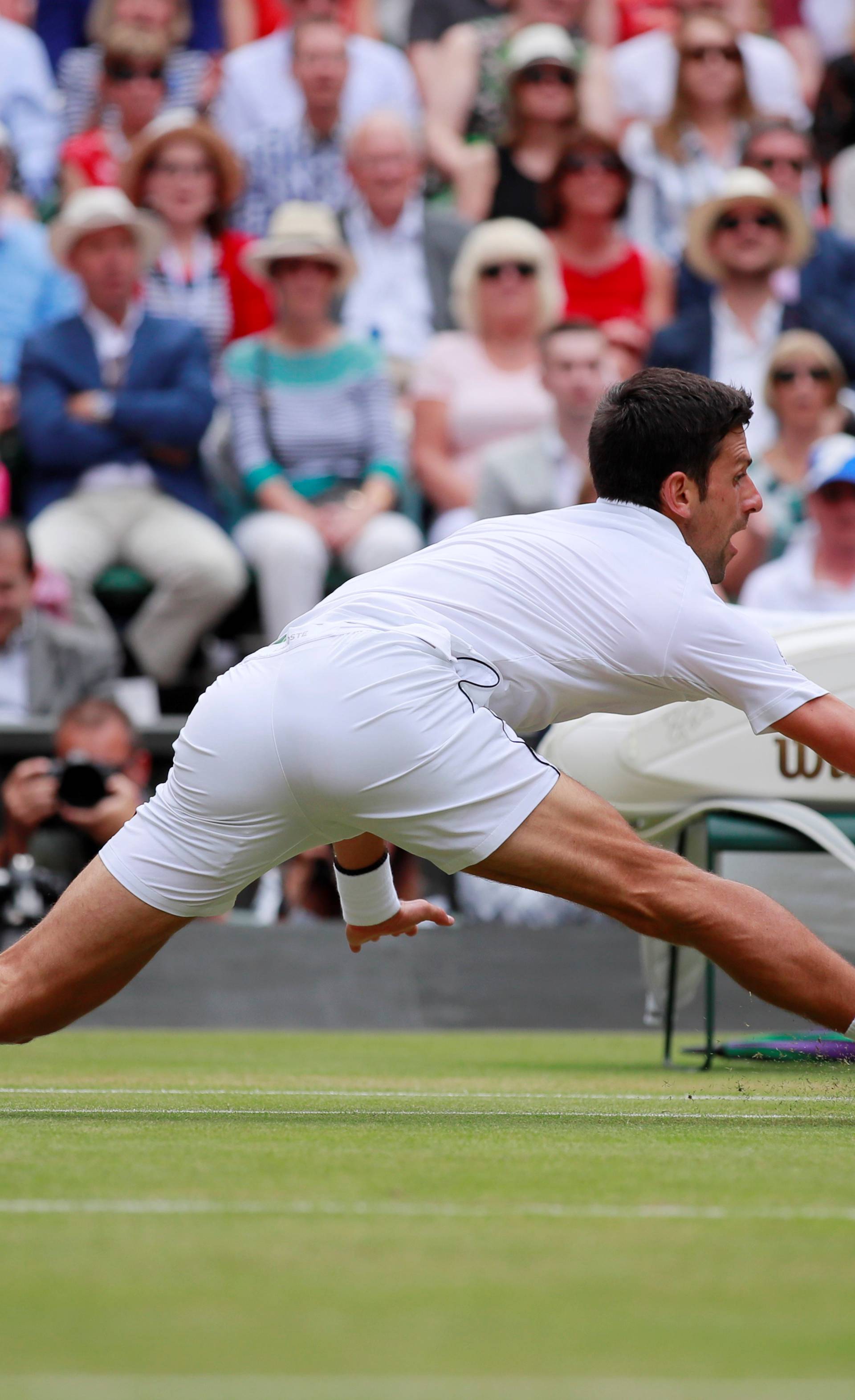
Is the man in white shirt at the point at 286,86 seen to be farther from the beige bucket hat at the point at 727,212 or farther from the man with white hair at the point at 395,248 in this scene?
the beige bucket hat at the point at 727,212

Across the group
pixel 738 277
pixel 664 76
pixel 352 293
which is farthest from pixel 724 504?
pixel 664 76

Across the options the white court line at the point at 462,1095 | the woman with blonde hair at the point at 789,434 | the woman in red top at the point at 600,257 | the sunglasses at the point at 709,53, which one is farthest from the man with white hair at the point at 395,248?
the white court line at the point at 462,1095

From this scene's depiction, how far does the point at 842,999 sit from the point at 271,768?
1.17 m

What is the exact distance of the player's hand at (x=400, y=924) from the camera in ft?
15.7

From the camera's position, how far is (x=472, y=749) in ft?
13.5

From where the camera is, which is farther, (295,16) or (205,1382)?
(295,16)

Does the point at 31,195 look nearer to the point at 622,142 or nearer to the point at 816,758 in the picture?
the point at 622,142

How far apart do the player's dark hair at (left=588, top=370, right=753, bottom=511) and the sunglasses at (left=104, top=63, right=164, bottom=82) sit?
801cm

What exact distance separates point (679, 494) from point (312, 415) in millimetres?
5860

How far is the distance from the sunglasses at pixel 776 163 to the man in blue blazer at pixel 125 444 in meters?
3.53

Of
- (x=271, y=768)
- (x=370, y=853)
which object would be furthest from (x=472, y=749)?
(x=370, y=853)

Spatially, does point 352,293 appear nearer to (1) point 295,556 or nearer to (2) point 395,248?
(2) point 395,248

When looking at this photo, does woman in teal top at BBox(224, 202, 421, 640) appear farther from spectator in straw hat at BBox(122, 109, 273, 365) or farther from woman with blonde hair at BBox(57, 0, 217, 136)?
woman with blonde hair at BBox(57, 0, 217, 136)

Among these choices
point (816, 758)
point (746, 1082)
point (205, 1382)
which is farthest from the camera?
point (816, 758)
